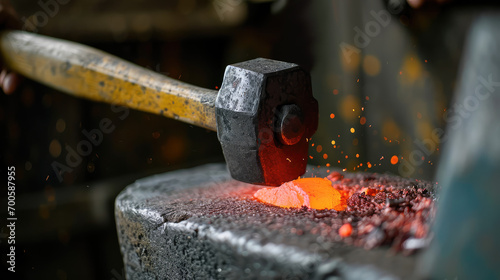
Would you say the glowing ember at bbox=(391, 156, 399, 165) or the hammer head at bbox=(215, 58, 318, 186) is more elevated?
the hammer head at bbox=(215, 58, 318, 186)

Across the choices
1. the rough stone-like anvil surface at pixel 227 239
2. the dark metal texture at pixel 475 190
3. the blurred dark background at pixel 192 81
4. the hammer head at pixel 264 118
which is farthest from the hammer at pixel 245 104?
the blurred dark background at pixel 192 81

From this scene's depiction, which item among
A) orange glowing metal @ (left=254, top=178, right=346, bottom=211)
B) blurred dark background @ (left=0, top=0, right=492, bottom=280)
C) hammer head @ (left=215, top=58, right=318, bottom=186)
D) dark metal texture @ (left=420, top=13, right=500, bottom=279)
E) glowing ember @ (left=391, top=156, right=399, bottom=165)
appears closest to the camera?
dark metal texture @ (left=420, top=13, right=500, bottom=279)

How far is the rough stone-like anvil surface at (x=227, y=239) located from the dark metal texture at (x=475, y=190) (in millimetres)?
79


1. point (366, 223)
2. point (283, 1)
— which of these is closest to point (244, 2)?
point (283, 1)

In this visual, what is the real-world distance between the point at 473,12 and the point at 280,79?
93 cm

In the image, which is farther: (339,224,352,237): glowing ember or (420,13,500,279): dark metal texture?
(339,224,352,237): glowing ember

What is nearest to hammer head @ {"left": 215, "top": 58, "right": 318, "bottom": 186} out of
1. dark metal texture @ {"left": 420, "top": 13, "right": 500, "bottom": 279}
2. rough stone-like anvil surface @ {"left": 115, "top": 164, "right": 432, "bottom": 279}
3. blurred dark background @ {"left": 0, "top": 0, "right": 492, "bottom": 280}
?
rough stone-like anvil surface @ {"left": 115, "top": 164, "right": 432, "bottom": 279}

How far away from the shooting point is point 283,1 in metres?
2.29

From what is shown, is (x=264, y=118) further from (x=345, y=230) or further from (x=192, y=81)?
(x=192, y=81)

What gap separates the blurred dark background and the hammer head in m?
0.89

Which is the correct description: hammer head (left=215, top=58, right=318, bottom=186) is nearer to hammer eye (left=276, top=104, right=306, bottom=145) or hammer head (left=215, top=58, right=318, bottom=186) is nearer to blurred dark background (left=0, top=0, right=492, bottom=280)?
hammer eye (left=276, top=104, right=306, bottom=145)

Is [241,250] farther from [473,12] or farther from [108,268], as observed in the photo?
[108,268]

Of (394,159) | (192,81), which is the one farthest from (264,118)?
(192,81)

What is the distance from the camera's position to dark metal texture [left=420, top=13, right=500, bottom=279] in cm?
62
